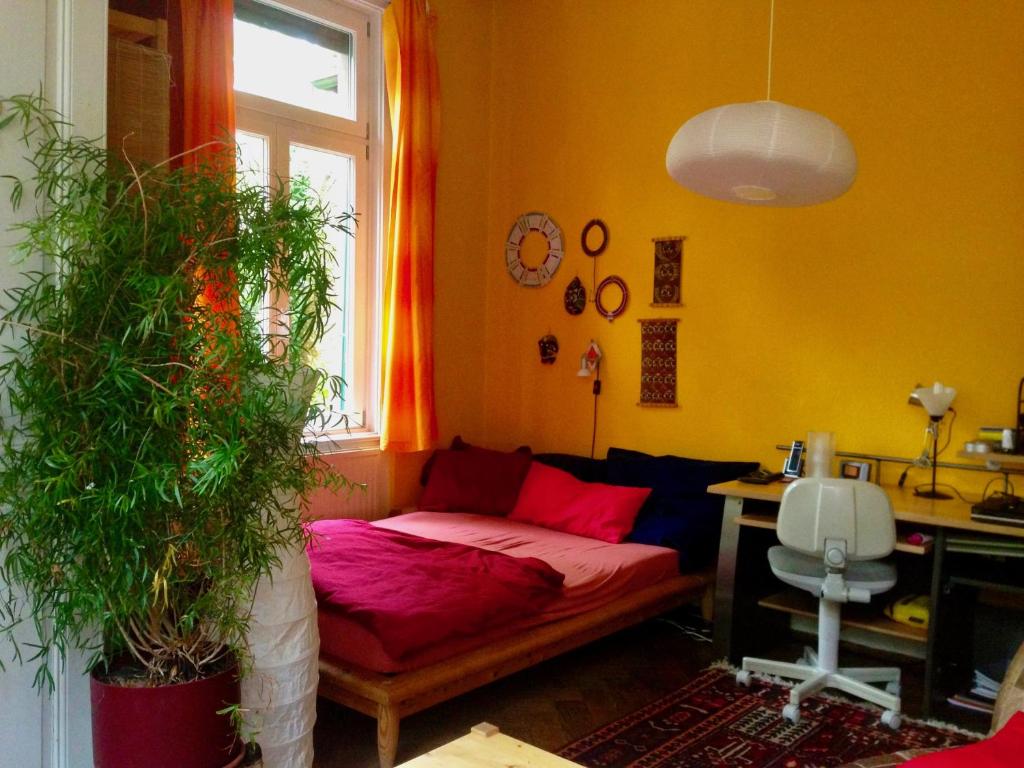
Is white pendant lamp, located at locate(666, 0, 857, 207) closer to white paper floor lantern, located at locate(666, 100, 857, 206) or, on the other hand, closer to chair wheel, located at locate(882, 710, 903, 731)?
white paper floor lantern, located at locate(666, 100, 857, 206)

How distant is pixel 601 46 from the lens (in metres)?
5.04

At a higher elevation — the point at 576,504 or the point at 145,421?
the point at 145,421

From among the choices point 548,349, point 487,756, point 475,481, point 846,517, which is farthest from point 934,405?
point 487,756

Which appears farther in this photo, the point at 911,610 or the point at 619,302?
the point at 619,302

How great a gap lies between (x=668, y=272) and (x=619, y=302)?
1.10 feet

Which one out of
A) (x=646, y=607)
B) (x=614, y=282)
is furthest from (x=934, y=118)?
(x=646, y=607)

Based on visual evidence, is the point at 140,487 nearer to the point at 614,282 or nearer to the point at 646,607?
the point at 646,607

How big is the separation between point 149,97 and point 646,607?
2827 mm

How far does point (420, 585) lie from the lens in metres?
3.24

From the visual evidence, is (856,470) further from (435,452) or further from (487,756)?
(487,756)

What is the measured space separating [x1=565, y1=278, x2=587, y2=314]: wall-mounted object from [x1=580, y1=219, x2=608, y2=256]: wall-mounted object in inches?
7.3

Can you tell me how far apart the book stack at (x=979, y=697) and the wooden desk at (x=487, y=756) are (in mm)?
2006

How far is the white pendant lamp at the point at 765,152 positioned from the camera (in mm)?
2674

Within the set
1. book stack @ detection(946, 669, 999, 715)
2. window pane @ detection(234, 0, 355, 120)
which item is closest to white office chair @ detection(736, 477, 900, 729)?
book stack @ detection(946, 669, 999, 715)
